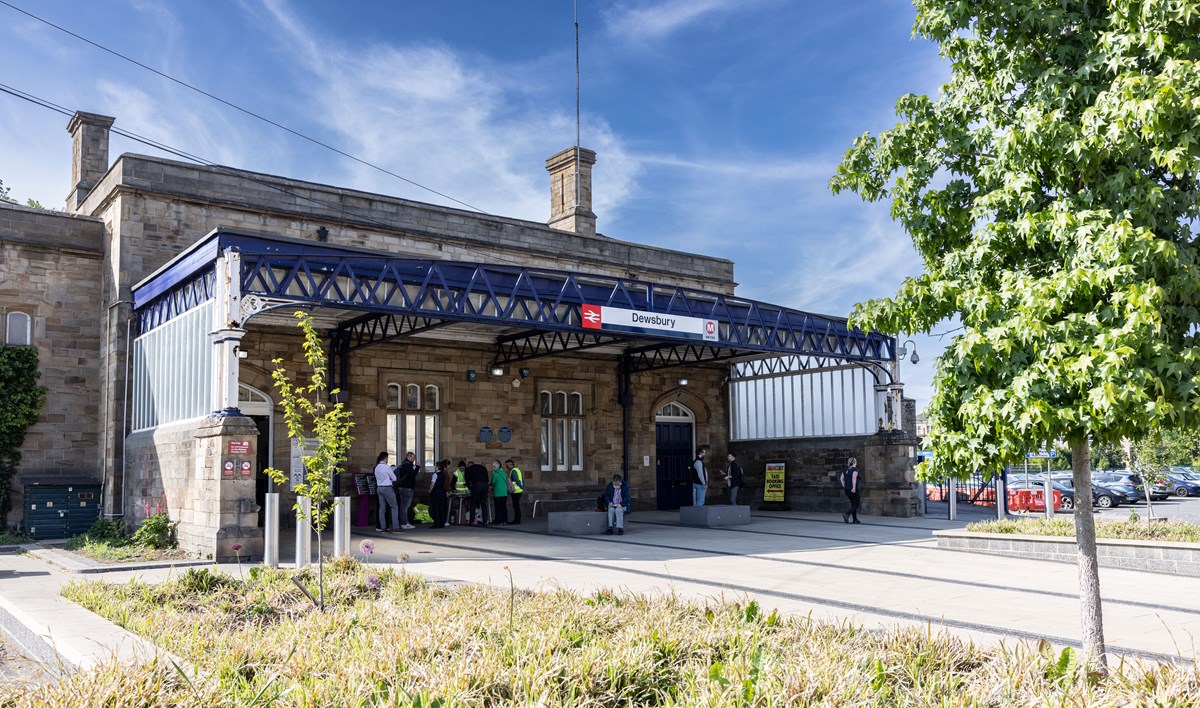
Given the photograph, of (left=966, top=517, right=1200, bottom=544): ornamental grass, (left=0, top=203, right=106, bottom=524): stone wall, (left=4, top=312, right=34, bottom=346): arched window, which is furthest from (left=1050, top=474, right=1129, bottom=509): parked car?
(left=4, top=312, right=34, bottom=346): arched window

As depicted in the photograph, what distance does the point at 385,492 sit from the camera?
1966 centimetres

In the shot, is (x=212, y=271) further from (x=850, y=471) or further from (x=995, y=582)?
(x=850, y=471)

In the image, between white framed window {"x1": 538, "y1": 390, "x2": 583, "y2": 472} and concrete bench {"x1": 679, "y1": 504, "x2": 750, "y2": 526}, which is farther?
white framed window {"x1": 538, "y1": 390, "x2": 583, "y2": 472}

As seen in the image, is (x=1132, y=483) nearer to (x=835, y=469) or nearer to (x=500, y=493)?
(x=835, y=469)

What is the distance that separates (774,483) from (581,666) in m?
22.4

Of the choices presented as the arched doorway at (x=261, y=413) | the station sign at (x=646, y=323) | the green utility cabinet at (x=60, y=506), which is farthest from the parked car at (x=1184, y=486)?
the green utility cabinet at (x=60, y=506)

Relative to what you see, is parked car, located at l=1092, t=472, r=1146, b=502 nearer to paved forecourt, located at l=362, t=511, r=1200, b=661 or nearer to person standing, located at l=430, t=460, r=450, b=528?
paved forecourt, located at l=362, t=511, r=1200, b=661

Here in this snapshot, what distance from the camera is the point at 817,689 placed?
4.99 metres

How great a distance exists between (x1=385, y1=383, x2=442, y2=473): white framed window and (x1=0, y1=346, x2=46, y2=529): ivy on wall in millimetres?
7120

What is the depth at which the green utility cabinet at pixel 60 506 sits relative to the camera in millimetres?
17781

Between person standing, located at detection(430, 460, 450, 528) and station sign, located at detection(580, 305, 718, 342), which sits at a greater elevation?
station sign, located at detection(580, 305, 718, 342)

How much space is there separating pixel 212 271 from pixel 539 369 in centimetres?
1094

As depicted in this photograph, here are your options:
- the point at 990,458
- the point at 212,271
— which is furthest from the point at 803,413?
the point at 990,458

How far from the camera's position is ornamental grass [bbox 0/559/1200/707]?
4910 millimetres
